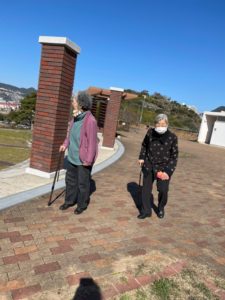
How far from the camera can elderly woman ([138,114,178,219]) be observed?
4.54m

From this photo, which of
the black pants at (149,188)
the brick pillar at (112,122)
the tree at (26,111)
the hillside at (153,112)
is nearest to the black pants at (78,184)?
the black pants at (149,188)

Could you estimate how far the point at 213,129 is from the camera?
92.3 feet

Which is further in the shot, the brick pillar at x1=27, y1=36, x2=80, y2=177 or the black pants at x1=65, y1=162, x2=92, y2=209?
the brick pillar at x1=27, y1=36, x2=80, y2=177

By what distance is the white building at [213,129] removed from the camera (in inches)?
1076

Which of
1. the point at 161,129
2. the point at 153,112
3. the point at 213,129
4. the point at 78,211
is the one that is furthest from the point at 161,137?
the point at 153,112

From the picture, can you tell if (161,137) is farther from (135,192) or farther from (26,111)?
(26,111)

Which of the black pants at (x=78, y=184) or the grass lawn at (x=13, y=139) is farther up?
the black pants at (x=78, y=184)

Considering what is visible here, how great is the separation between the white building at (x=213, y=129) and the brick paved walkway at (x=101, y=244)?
22.6 meters

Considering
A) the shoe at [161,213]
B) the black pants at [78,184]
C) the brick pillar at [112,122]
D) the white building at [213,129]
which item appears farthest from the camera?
the white building at [213,129]

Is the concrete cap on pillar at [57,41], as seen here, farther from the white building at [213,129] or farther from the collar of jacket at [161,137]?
the white building at [213,129]

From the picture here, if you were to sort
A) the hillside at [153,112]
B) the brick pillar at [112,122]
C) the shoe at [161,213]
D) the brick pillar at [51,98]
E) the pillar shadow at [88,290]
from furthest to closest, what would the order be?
the hillside at [153,112], the brick pillar at [112,122], the brick pillar at [51,98], the shoe at [161,213], the pillar shadow at [88,290]

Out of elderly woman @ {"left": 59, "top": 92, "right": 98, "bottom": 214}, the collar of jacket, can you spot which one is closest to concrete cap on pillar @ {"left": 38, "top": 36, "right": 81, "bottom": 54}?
elderly woman @ {"left": 59, "top": 92, "right": 98, "bottom": 214}

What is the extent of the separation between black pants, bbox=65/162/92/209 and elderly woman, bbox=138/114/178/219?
87 centimetres

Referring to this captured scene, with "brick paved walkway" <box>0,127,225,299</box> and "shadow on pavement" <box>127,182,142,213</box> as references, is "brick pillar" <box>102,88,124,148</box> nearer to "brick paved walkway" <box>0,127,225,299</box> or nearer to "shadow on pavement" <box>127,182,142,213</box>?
"shadow on pavement" <box>127,182,142,213</box>
